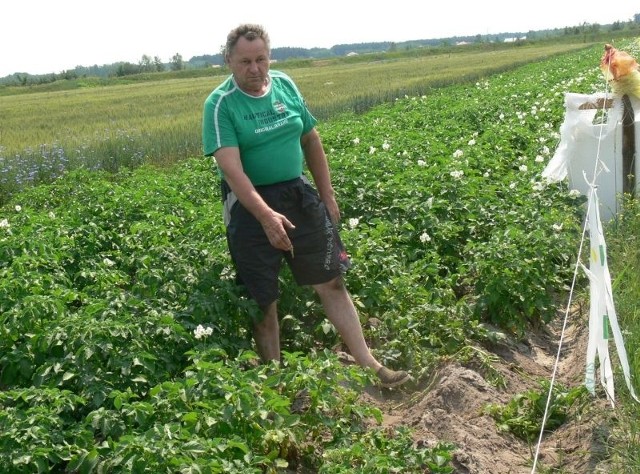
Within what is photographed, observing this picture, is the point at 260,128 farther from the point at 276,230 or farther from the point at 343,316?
the point at 343,316

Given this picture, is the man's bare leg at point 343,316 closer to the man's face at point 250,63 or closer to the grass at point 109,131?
the man's face at point 250,63

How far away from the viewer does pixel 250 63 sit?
4.39 meters

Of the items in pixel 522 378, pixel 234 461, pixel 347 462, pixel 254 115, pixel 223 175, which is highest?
pixel 254 115

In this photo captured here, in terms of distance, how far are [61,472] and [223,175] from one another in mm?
1720

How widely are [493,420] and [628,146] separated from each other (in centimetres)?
408

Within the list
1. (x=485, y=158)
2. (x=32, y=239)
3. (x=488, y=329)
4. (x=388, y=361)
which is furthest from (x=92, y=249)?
(x=485, y=158)

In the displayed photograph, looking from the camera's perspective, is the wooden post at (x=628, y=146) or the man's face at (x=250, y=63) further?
the wooden post at (x=628, y=146)

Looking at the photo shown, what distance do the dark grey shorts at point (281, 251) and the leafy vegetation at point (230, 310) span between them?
17 centimetres

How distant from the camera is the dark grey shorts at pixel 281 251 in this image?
463 centimetres

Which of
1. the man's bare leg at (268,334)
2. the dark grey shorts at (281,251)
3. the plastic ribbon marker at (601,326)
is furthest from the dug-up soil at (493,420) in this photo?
the dark grey shorts at (281,251)

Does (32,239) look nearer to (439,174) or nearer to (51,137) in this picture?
(439,174)

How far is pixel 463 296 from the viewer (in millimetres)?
5871

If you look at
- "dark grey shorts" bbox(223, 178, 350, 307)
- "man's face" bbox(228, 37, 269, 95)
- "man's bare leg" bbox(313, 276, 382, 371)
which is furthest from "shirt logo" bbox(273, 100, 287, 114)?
"man's bare leg" bbox(313, 276, 382, 371)

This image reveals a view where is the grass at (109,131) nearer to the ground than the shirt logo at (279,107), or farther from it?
nearer to the ground
